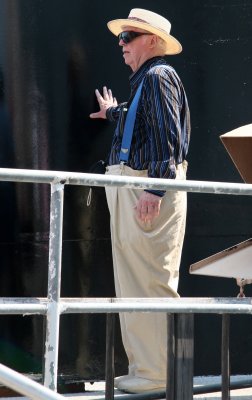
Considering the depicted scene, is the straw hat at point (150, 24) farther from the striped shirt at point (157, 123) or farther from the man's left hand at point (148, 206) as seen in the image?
the man's left hand at point (148, 206)

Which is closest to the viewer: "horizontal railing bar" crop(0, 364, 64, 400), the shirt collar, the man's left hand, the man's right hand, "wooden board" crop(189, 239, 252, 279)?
"horizontal railing bar" crop(0, 364, 64, 400)

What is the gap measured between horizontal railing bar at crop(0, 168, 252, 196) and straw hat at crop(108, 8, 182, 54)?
1.26m

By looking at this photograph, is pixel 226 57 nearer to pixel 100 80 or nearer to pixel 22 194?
pixel 100 80

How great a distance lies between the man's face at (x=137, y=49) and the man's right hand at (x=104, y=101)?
0.61 ft

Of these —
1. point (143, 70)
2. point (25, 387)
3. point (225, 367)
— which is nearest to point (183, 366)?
point (225, 367)

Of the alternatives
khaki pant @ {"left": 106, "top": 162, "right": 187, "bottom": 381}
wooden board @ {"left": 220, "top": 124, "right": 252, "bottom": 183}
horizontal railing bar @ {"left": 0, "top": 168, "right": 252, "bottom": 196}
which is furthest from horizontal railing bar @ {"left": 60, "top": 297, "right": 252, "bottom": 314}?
khaki pant @ {"left": 106, "top": 162, "right": 187, "bottom": 381}

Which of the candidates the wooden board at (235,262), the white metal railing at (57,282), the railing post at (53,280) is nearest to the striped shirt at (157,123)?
the wooden board at (235,262)

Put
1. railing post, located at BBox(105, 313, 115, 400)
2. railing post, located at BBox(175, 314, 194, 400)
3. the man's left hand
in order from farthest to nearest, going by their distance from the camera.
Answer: the man's left hand → railing post, located at BBox(105, 313, 115, 400) → railing post, located at BBox(175, 314, 194, 400)

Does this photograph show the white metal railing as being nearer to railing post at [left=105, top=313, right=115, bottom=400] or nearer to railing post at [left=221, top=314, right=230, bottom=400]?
railing post at [left=105, top=313, right=115, bottom=400]

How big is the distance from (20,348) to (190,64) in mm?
1511

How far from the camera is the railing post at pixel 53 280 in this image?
3.42 meters

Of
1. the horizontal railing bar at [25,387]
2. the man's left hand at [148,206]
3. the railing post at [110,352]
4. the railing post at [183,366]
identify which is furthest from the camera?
the man's left hand at [148,206]

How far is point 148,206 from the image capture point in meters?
4.52

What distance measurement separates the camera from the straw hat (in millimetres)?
4707
